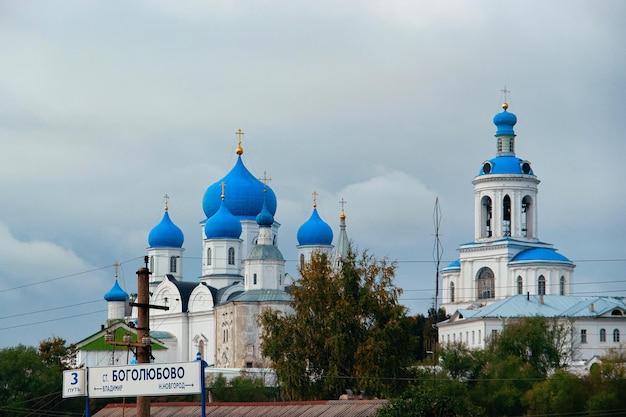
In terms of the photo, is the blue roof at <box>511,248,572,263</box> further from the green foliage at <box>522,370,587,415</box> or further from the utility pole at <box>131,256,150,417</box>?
the utility pole at <box>131,256,150,417</box>

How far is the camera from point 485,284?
76750 millimetres

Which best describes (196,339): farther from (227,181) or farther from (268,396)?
(268,396)

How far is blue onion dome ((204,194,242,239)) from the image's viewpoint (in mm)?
73000

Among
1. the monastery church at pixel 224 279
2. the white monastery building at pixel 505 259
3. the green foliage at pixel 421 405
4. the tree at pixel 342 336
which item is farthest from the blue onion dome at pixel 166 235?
the green foliage at pixel 421 405

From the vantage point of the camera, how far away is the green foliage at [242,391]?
4725cm

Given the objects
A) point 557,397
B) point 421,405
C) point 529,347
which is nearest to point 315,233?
point 529,347

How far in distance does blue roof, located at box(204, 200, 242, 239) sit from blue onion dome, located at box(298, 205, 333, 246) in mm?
3525

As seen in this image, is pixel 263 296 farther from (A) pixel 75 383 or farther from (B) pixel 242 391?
(A) pixel 75 383

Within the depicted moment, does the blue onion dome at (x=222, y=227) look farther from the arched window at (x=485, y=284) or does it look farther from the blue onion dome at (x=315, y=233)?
the arched window at (x=485, y=284)

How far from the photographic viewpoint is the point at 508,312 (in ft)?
220

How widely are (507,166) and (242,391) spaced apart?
32.3 m

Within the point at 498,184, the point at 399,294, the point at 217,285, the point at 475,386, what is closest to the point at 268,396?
the point at 475,386

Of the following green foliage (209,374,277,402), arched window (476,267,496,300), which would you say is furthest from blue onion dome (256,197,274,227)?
green foliage (209,374,277,402)

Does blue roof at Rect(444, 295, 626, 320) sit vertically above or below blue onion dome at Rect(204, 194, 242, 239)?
below
